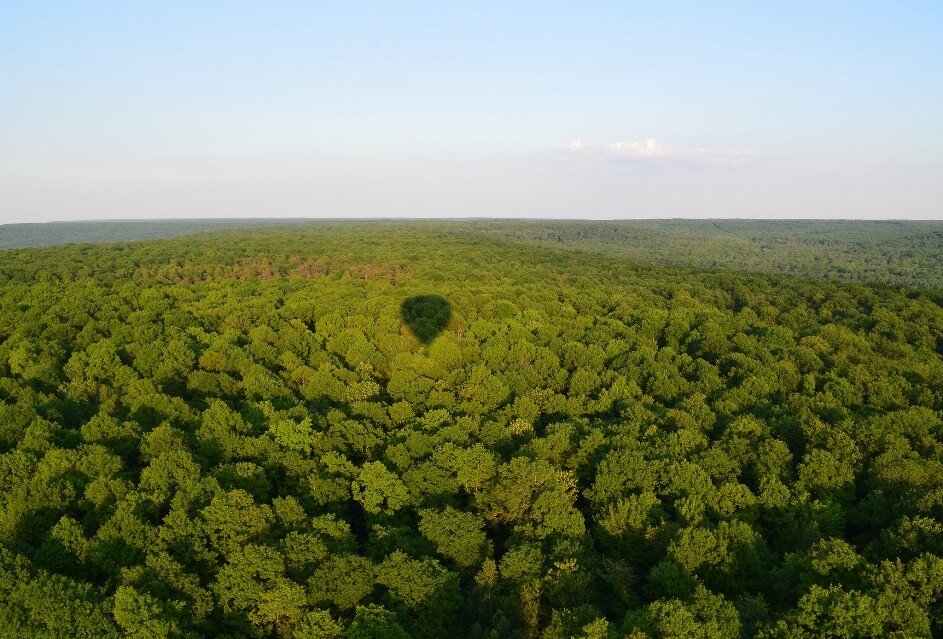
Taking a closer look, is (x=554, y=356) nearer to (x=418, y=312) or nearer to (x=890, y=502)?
(x=418, y=312)

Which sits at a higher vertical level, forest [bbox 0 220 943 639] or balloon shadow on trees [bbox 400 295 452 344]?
balloon shadow on trees [bbox 400 295 452 344]

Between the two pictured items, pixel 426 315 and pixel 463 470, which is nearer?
pixel 463 470

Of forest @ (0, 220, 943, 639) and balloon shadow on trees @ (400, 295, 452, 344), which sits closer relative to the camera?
forest @ (0, 220, 943, 639)

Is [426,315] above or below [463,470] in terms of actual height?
above

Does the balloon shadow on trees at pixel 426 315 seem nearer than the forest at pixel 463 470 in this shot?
No
